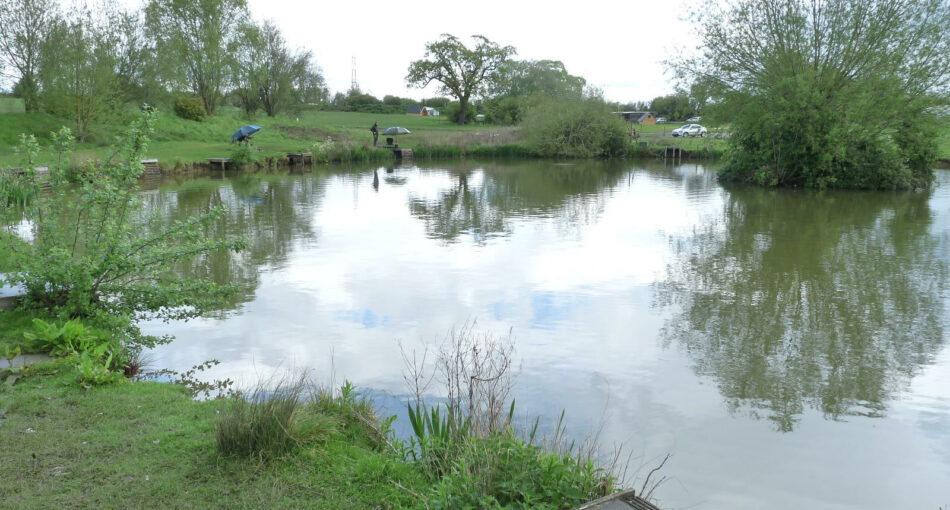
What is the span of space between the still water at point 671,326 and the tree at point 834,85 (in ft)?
20.3

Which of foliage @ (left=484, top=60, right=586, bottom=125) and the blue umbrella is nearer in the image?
the blue umbrella

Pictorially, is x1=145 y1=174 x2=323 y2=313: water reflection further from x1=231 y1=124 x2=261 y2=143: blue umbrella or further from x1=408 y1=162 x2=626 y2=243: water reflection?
x1=231 y1=124 x2=261 y2=143: blue umbrella

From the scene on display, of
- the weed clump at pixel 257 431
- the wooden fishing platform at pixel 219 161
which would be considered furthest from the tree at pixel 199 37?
the weed clump at pixel 257 431

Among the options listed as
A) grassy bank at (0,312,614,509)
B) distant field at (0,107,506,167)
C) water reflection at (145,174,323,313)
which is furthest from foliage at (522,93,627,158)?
grassy bank at (0,312,614,509)

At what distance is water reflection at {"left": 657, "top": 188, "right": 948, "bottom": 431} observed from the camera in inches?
259

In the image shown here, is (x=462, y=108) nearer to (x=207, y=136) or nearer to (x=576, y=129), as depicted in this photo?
(x=576, y=129)

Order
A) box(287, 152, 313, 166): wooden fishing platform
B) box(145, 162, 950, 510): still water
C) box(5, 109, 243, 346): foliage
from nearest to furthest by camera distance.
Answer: box(145, 162, 950, 510): still water, box(5, 109, 243, 346): foliage, box(287, 152, 313, 166): wooden fishing platform

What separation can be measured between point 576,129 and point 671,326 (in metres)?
36.0

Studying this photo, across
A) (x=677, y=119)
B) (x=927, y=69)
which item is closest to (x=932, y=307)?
(x=927, y=69)

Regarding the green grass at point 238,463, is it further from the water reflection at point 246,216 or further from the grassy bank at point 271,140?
the grassy bank at point 271,140

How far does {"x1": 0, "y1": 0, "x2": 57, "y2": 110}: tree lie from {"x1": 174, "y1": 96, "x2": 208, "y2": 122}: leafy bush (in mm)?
9249

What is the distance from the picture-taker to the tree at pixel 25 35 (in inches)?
1129

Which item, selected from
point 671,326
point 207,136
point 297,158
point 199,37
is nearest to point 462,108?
point 199,37

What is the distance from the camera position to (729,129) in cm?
2758
